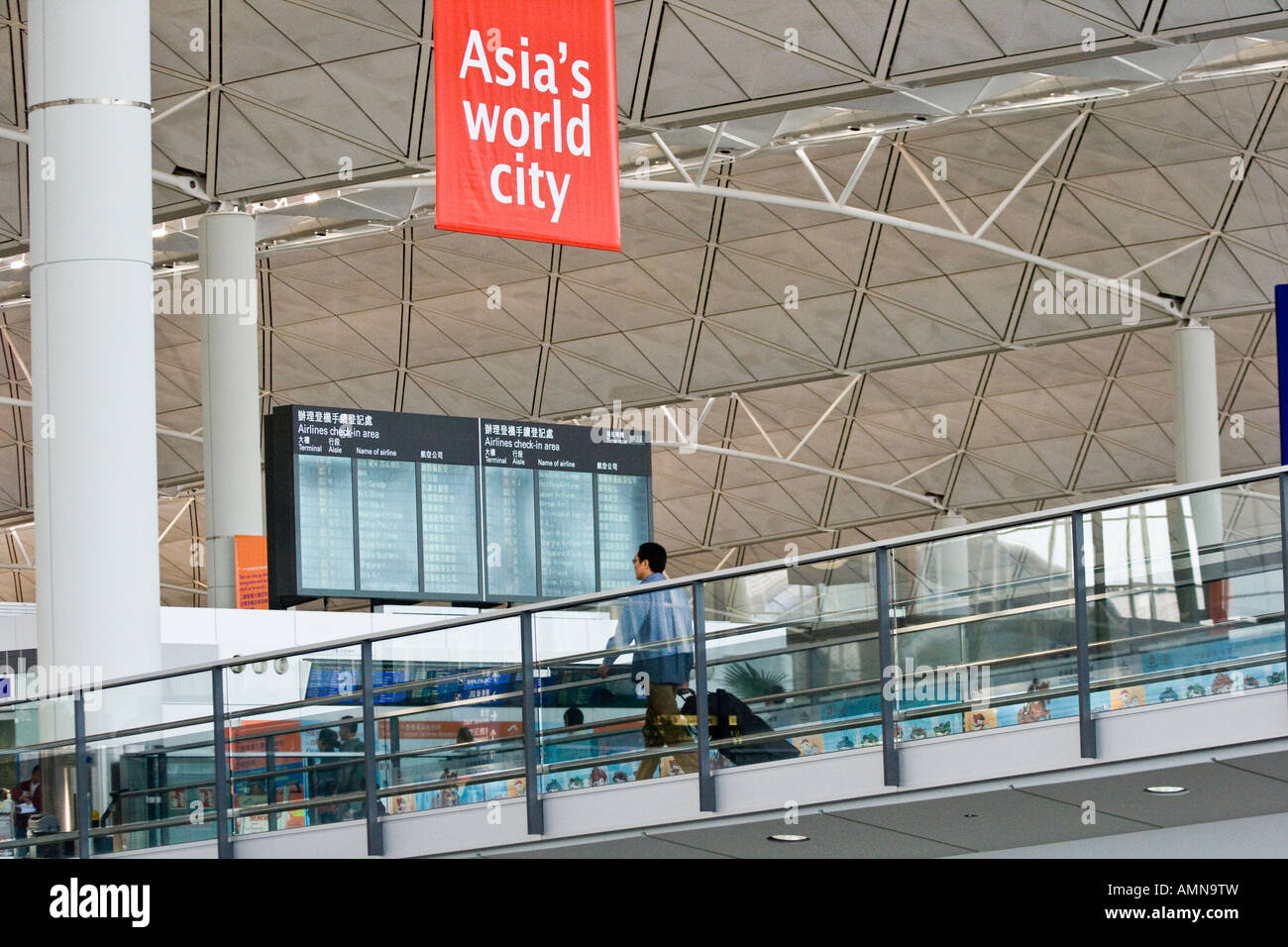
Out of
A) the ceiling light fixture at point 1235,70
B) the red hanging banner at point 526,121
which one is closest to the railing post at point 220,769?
the red hanging banner at point 526,121

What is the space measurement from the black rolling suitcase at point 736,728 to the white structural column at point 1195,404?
83.4 feet

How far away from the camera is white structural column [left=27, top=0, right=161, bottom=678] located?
14000 millimetres

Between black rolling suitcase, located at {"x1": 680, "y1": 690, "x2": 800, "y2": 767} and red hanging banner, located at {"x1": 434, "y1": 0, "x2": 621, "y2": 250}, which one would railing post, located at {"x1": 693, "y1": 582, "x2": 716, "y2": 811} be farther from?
red hanging banner, located at {"x1": 434, "y1": 0, "x2": 621, "y2": 250}

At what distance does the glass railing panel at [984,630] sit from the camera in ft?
35.4

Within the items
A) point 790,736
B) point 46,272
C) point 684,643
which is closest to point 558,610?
point 684,643

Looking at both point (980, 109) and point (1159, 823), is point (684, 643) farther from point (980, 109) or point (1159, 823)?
point (980, 109)

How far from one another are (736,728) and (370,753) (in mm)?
2483

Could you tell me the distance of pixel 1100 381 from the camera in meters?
48.5

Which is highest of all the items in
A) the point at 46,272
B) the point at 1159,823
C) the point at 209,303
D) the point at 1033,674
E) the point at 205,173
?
the point at 205,173

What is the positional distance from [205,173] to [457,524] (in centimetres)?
717

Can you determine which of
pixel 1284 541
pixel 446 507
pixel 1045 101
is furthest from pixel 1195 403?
pixel 1284 541

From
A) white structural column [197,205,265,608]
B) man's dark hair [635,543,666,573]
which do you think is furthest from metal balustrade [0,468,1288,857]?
white structural column [197,205,265,608]

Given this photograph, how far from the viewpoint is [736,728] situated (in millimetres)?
11516

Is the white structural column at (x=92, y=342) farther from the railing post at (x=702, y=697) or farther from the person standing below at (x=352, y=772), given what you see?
the railing post at (x=702, y=697)
